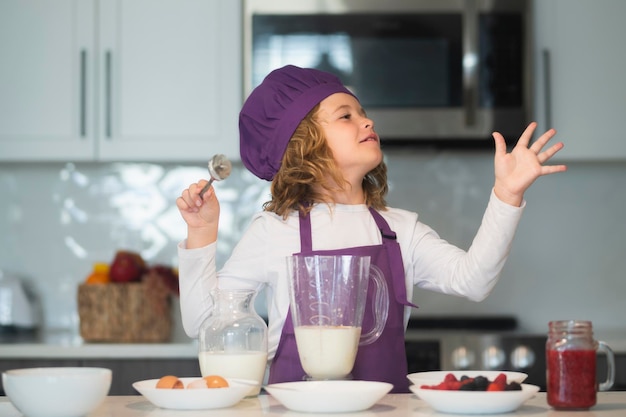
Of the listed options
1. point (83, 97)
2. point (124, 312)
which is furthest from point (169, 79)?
point (124, 312)

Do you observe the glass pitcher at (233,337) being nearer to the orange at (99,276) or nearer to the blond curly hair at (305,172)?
the blond curly hair at (305,172)

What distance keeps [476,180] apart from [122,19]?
128 cm

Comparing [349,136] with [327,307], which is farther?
[349,136]

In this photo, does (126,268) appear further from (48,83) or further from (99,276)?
(48,83)

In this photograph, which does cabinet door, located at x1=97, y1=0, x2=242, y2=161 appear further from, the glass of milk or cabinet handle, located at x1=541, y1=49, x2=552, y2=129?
the glass of milk

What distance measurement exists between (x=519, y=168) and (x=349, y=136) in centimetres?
47

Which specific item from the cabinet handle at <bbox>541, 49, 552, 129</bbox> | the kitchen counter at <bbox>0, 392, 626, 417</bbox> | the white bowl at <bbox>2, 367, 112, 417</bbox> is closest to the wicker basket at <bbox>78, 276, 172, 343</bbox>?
the cabinet handle at <bbox>541, 49, 552, 129</bbox>

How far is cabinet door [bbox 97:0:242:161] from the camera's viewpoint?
2.85m

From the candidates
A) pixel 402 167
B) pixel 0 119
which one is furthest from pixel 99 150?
pixel 402 167

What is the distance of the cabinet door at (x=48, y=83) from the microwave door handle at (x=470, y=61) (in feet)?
3.78

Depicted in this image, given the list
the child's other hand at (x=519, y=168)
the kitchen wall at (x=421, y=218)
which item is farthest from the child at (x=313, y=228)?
the kitchen wall at (x=421, y=218)

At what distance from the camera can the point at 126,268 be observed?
2826 millimetres

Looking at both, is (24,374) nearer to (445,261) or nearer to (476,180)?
(445,261)

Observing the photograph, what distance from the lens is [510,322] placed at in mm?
3070
